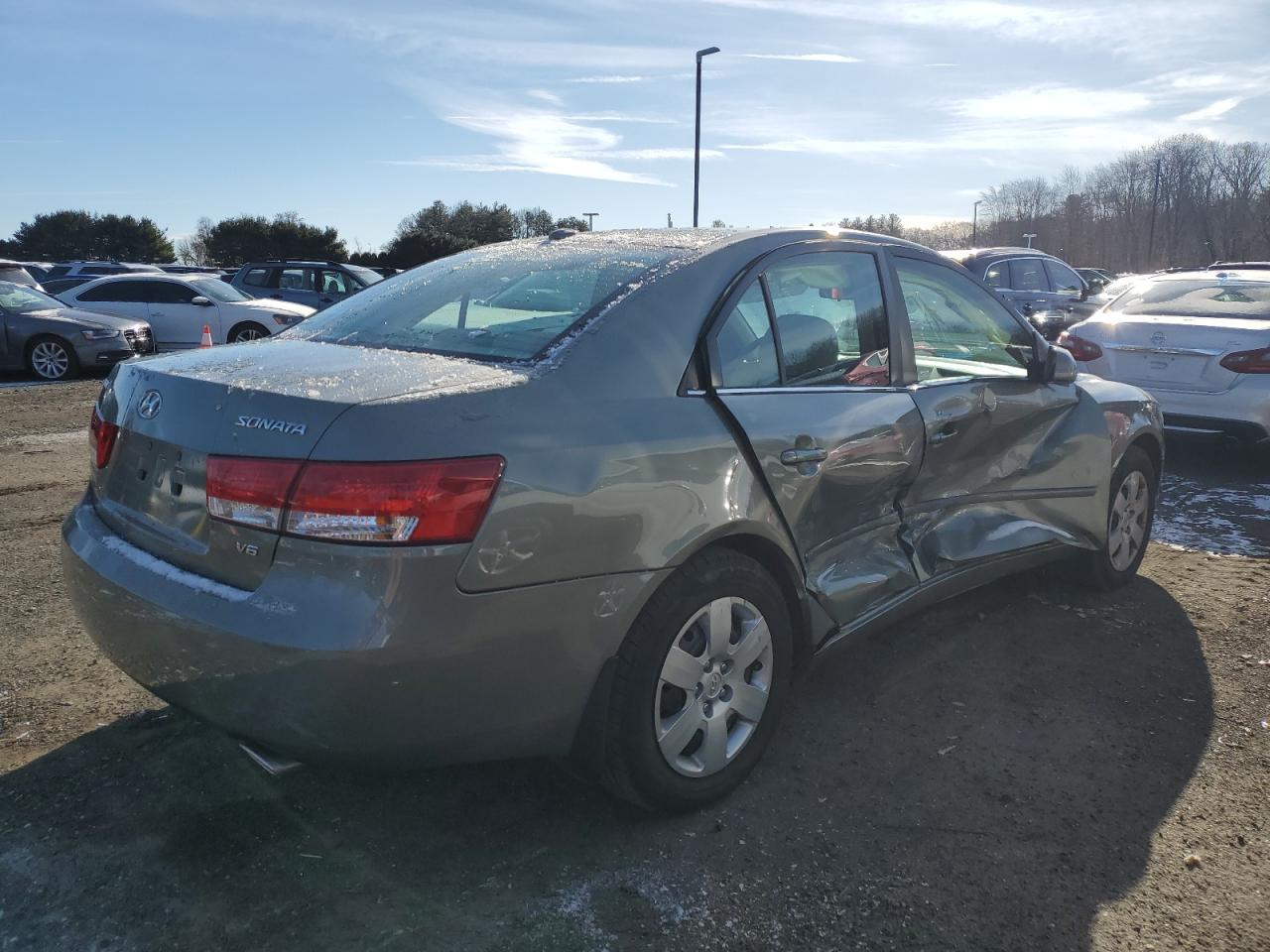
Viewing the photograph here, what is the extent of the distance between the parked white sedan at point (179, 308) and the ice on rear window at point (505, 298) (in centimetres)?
1251

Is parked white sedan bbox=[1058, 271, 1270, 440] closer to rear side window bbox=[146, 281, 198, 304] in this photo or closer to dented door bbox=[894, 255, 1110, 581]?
dented door bbox=[894, 255, 1110, 581]

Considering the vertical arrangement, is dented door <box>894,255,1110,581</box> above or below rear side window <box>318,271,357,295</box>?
below

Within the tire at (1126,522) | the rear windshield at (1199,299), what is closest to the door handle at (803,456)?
the tire at (1126,522)

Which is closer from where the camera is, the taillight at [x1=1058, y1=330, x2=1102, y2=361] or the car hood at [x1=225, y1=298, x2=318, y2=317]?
the taillight at [x1=1058, y1=330, x2=1102, y2=361]

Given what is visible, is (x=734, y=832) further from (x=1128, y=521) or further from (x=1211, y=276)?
(x=1211, y=276)

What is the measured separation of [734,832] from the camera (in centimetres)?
275

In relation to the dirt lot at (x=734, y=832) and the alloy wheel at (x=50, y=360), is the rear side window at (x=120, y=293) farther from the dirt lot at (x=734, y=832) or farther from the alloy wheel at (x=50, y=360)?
the dirt lot at (x=734, y=832)

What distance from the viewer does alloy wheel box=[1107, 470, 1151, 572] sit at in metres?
4.67

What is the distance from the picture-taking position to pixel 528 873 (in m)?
2.55

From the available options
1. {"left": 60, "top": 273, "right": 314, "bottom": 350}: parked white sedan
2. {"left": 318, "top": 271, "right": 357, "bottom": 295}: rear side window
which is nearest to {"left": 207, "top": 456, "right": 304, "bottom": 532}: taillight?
{"left": 60, "top": 273, "right": 314, "bottom": 350}: parked white sedan

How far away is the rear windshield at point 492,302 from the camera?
2.81 metres

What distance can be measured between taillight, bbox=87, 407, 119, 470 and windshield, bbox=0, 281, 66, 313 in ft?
40.7

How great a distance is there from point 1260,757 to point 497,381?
105 inches

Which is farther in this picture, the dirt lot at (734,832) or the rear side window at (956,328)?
the rear side window at (956,328)
